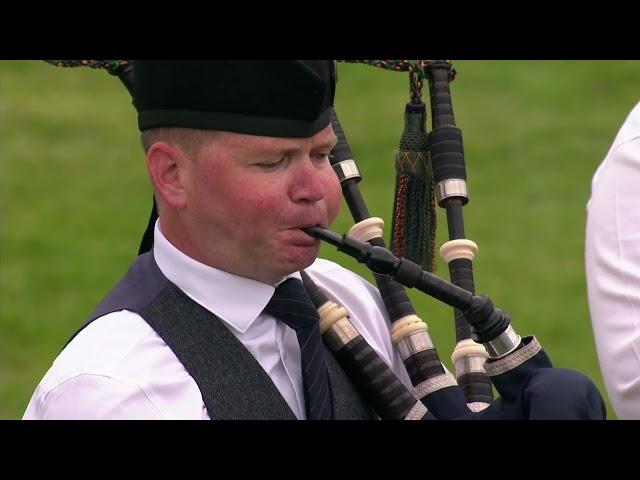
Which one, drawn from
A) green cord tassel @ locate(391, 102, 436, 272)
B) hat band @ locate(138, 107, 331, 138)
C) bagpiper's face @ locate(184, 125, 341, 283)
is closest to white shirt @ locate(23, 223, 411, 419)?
bagpiper's face @ locate(184, 125, 341, 283)

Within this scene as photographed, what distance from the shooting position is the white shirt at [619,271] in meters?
4.24

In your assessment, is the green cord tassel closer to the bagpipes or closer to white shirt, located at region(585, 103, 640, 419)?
the bagpipes

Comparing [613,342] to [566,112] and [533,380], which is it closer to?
[533,380]

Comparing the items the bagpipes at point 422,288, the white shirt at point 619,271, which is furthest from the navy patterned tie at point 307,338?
the white shirt at point 619,271

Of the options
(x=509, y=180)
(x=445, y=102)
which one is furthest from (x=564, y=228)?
(x=445, y=102)

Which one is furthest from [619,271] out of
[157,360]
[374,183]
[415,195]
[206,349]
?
[374,183]

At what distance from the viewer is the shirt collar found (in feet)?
13.7

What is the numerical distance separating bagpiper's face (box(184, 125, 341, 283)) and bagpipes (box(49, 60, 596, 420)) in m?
0.06

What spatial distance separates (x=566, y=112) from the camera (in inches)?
539

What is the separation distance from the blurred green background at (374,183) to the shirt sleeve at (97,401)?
6306 mm

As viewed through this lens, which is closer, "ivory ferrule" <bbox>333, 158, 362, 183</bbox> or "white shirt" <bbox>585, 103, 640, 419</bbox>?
"white shirt" <bbox>585, 103, 640, 419</bbox>

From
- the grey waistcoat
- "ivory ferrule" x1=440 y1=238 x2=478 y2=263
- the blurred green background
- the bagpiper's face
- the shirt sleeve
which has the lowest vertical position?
the shirt sleeve

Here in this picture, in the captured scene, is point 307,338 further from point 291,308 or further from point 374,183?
point 374,183

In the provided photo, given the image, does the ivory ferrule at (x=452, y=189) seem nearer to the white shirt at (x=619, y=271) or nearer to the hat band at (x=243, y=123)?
the white shirt at (x=619, y=271)
